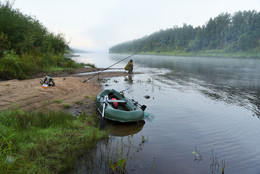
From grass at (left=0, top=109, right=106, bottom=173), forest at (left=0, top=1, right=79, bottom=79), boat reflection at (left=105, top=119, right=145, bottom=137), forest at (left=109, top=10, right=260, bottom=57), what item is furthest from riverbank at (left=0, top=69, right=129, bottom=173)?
forest at (left=109, top=10, right=260, bottom=57)

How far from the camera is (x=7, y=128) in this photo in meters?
5.11

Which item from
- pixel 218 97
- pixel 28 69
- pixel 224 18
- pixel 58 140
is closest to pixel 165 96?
pixel 218 97

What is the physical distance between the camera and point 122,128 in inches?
279

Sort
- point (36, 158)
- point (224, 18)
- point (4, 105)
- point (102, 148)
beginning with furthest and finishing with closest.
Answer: point (224, 18), point (4, 105), point (102, 148), point (36, 158)

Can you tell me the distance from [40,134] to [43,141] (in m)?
0.54

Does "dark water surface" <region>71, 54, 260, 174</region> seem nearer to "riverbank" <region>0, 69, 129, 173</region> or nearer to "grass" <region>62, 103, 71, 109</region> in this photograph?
"riverbank" <region>0, 69, 129, 173</region>

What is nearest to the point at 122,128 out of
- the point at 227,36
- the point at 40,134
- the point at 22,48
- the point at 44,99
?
the point at 40,134

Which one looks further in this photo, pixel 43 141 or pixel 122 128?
pixel 122 128

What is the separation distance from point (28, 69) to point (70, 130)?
37.6 feet

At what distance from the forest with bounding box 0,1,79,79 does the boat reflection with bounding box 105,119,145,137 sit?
10.2 meters

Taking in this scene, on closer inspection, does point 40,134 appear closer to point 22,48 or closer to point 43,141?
point 43,141

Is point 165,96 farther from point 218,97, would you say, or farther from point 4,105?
point 4,105

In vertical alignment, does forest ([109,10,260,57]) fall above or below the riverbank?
above

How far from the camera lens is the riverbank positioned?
3.97m
